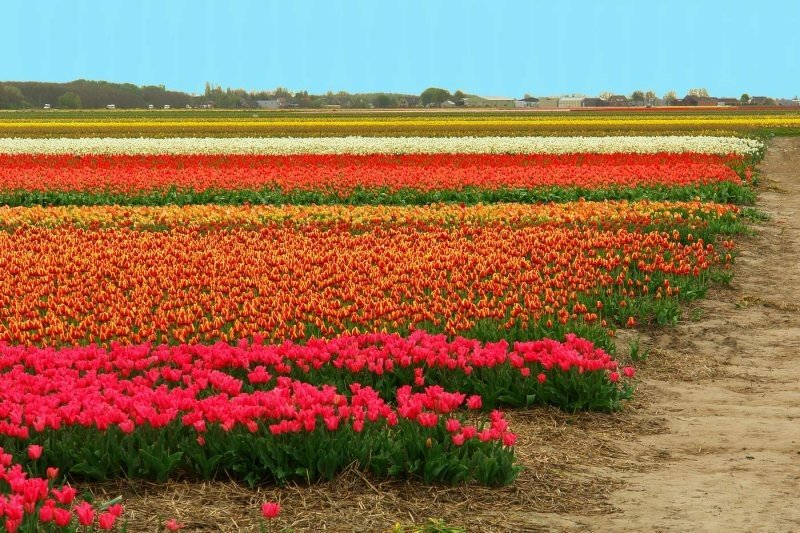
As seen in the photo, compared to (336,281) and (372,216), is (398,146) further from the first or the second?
(336,281)

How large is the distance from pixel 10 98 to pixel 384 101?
6053 cm

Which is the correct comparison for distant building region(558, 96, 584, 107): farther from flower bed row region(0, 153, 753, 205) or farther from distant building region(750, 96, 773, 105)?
flower bed row region(0, 153, 753, 205)

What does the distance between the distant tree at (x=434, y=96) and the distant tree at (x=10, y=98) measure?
68.8m

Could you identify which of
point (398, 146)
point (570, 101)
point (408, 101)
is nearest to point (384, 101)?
point (408, 101)

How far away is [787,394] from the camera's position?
29.6 feet

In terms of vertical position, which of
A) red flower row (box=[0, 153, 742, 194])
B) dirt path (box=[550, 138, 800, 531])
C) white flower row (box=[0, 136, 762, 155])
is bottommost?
dirt path (box=[550, 138, 800, 531])

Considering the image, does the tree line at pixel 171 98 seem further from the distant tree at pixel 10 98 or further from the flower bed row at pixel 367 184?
the flower bed row at pixel 367 184

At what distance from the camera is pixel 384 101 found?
154 meters

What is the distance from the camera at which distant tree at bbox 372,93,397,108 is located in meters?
153

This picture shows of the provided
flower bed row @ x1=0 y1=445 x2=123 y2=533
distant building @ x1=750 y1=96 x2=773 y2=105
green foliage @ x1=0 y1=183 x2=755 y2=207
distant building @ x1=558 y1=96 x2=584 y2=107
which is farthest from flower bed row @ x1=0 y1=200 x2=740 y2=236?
distant building @ x1=750 y1=96 x2=773 y2=105

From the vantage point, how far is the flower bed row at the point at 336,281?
390 inches

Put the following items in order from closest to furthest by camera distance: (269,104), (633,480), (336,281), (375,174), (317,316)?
(633,480)
(317,316)
(336,281)
(375,174)
(269,104)

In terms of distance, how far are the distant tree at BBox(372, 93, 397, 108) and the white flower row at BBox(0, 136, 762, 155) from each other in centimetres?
11321

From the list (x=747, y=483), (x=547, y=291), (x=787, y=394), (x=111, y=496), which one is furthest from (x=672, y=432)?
(x=111, y=496)
